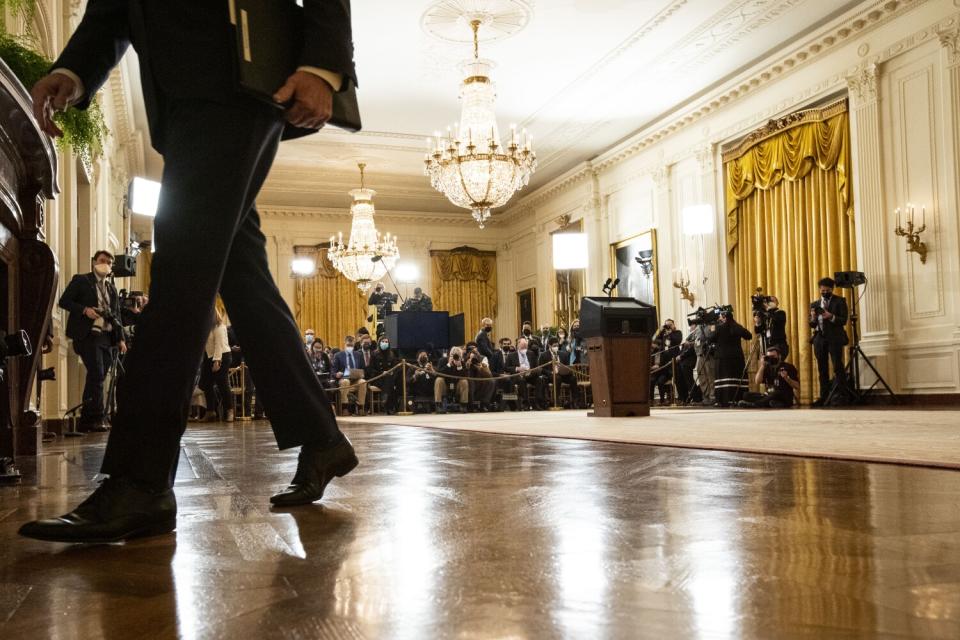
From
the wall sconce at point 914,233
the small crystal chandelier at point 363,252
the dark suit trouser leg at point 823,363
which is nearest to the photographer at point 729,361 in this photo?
the dark suit trouser leg at point 823,363

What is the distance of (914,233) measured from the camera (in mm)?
8164

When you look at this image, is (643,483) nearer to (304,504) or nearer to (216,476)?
(304,504)

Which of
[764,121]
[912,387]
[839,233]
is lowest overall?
[912,387]

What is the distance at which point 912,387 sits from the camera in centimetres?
825

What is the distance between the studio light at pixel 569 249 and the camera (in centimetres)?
1145

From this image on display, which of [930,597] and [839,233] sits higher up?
[839,233]

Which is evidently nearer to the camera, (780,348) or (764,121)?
(780,348)

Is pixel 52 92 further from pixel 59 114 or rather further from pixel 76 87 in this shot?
pixel 59 114

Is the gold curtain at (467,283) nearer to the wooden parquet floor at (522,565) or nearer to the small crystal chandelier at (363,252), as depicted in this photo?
the small crystal chandelier at (363,252)

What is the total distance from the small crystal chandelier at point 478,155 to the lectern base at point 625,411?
314 cm

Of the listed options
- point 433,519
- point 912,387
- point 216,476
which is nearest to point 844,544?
point 433,519

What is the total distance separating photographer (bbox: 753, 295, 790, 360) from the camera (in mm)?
9094

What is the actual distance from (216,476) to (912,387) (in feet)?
25.5

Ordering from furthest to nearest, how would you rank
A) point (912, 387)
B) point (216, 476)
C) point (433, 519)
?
point (912, 387) → point (216, 476) → point (433, 519)
